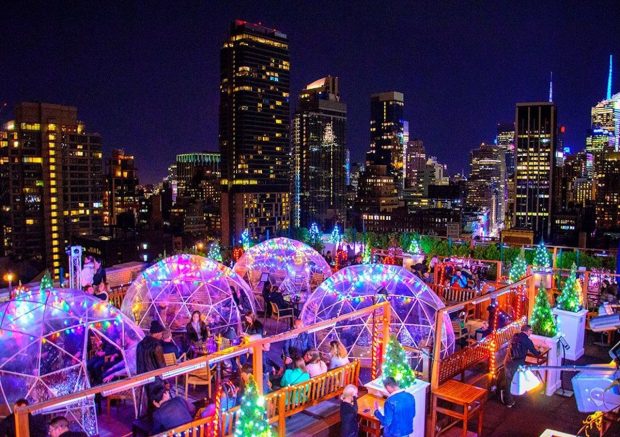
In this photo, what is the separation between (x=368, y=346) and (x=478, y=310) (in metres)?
3.87

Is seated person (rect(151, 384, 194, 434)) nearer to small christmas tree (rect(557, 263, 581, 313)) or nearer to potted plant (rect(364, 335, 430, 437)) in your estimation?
potted plant (rect(364, 335, 430, 437))

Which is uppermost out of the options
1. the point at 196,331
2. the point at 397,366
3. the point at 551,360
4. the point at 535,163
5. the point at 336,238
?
the point at 535,163

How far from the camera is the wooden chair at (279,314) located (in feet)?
41.9

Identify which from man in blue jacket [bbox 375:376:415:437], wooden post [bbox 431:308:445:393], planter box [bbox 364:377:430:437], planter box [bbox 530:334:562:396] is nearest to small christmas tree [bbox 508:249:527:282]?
planter box [bbox 530:334:562:396]

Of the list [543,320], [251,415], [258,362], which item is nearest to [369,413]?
[258,362]

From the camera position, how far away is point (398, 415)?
565 cm

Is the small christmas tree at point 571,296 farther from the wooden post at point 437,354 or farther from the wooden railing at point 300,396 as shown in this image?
the wooden railing at point 300,396

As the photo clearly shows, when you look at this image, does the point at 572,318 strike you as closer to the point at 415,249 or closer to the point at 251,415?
the point at 251,415

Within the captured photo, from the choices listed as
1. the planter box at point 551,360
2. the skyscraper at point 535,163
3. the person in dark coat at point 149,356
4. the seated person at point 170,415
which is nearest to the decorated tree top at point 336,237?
the planter box at point 551,360

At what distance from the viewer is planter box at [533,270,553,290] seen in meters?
12.8

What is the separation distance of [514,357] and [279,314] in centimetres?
661

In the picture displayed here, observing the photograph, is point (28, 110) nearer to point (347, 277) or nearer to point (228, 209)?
point (228, 209)

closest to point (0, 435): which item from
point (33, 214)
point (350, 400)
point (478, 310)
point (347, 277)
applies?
point (350, 400)

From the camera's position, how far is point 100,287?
40.3 ft
